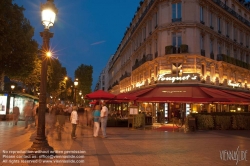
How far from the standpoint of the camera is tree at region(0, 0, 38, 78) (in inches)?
707

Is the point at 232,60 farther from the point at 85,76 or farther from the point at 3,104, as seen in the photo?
the point at 85,76

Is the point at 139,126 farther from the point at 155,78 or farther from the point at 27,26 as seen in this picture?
the point at 27,26

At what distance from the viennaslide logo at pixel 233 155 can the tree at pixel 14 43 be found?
14669 mm

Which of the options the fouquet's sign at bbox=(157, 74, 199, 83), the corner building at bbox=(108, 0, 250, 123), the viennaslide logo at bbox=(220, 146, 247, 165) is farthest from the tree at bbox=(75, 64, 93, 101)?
the viennaslide logo at bbox=(220, 146, 247, 165)

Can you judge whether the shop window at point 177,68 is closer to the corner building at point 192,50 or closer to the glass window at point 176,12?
the corner building at point 192,50

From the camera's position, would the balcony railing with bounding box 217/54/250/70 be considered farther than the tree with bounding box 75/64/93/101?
No

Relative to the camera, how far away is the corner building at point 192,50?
85.7ft

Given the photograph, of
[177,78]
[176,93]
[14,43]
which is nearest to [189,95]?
[176,93]

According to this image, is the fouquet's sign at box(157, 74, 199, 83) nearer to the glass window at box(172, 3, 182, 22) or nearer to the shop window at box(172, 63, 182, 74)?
the shop window at box(172, 63, 182, 74)

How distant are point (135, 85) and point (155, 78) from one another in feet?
28.2

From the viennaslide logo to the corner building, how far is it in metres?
12.5

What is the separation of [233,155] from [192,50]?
58.1 feet

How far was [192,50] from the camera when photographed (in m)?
26.1

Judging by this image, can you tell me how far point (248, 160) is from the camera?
8836mm
